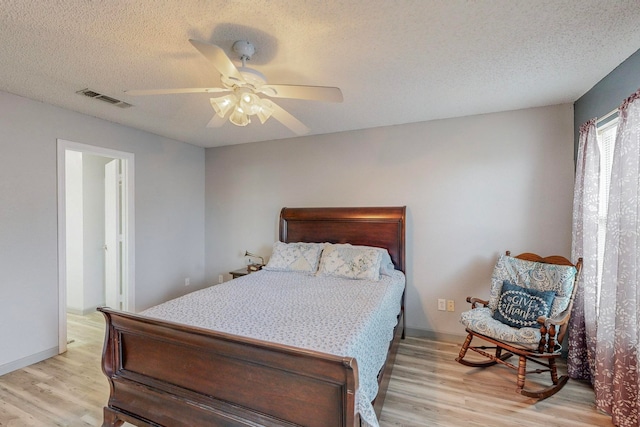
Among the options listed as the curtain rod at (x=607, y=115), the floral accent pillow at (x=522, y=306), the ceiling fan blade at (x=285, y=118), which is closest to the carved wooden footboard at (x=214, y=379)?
the ceiling fan blade at (x=285, y=118)

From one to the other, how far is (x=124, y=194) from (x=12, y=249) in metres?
1.15

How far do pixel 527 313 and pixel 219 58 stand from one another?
9.44 feet

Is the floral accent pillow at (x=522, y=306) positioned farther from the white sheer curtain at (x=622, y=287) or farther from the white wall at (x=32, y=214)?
the white wall at (x=32, y=214)

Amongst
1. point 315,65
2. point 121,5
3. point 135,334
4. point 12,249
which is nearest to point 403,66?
point 315,65

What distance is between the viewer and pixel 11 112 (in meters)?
2.57

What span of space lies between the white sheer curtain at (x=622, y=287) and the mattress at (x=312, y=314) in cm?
139

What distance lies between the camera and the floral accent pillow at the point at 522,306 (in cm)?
238

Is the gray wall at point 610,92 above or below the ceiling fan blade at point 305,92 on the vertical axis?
above

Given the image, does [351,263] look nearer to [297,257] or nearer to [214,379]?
[297,257]

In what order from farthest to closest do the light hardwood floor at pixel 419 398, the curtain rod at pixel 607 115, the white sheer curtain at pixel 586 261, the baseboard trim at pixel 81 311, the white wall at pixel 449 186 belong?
the baseboard trim at pixel 81 311, the white wall at pixel 449 186, the white sheer curtain at pixel 586 261, the curtain rod at pixel 607 115, the light hardwood floor at pixel 419 398

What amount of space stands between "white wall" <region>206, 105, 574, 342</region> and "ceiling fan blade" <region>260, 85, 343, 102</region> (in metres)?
1.87

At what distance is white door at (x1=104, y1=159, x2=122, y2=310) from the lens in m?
3.60

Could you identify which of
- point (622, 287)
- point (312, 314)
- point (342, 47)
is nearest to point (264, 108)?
point (342, 47)

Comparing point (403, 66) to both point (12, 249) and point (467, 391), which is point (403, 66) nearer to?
point (467, 391)
